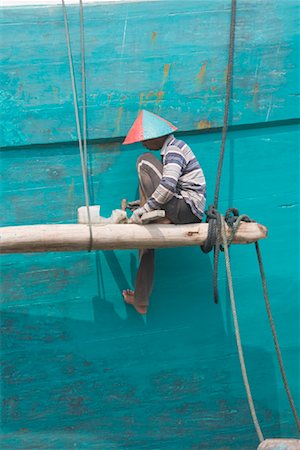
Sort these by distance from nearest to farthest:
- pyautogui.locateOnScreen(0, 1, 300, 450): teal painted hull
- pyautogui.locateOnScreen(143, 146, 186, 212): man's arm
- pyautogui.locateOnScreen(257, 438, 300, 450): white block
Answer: pyautogui.locateOnScreen(257, 438, 300, 450): white block, pyautogui.locateOnScreen(143, 146, 186, 212): man's arm, pyautogui.locateOnScreen(0, 1, 300, 450): teal painted hull

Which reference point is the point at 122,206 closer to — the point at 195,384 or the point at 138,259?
the point at 138,259

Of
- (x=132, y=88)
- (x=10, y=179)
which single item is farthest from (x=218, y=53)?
(x=10, y=179)

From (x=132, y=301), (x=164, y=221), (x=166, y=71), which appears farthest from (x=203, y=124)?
(x=132, y=301)

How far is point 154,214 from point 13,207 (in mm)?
736

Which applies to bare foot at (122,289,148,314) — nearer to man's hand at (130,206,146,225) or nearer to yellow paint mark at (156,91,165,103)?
man's hand at (130,206,146,225)

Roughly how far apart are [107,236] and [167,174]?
0.37 m

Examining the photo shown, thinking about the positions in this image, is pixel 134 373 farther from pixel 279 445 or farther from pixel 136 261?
pixel 279 445

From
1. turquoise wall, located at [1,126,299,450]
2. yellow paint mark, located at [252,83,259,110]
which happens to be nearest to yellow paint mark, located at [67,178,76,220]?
turquoise wall, located at [1,126,299,450]

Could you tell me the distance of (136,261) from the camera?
334cm

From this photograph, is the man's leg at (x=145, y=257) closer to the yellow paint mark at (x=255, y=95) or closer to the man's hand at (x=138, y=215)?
the man's hand at (x=138, y=215)

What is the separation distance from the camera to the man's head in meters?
3.09

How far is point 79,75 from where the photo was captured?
319 centimetres

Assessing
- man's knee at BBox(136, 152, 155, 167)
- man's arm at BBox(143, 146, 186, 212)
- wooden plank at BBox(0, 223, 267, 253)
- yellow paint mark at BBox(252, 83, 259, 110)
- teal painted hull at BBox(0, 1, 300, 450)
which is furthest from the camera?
yellow paint mark at BBox(252, 83, 259, 110)

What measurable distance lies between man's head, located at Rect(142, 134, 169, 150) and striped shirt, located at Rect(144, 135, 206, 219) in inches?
0.9
